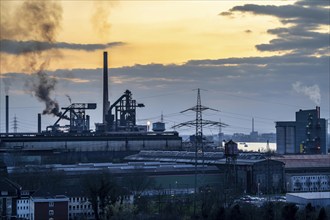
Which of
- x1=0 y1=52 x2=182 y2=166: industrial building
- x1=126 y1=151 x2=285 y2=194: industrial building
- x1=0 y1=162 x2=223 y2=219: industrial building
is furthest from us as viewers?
x1=0 y1=52 x2=182 y2=166: industrial building

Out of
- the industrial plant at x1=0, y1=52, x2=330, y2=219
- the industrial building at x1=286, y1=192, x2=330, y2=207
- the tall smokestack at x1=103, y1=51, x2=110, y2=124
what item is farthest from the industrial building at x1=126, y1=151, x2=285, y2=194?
the tall smokestack at x1=103, y1=51, x2=110, y2=124

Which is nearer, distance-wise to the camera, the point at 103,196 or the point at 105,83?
the point at 103,196

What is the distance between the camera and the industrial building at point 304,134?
5770 centimetres

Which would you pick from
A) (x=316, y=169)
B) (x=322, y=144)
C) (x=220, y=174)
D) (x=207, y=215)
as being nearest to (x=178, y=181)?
(x=220, y=174)

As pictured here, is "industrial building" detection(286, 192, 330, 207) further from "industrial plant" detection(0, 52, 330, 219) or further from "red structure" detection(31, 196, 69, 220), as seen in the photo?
"red structure" detection(31, 196, 69, 220)

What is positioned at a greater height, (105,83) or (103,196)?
(105,83)

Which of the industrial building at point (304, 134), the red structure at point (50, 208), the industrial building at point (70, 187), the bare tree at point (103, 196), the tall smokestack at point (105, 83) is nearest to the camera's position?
the bare tree at point (103, 196)

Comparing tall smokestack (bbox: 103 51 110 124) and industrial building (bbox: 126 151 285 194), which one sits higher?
tall smokestack (bbox: 103 51 110 124)

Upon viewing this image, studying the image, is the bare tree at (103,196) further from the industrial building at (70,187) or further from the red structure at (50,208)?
the red structure at (50,208)

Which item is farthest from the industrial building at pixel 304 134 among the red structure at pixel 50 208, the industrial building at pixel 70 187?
the red structure at pixel 50 208

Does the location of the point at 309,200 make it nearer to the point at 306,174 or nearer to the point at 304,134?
the point at 306,174

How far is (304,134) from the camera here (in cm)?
6075

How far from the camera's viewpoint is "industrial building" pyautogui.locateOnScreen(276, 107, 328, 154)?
57697 mm

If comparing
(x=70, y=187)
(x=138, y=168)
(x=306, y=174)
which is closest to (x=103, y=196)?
(x=70, y=187)
